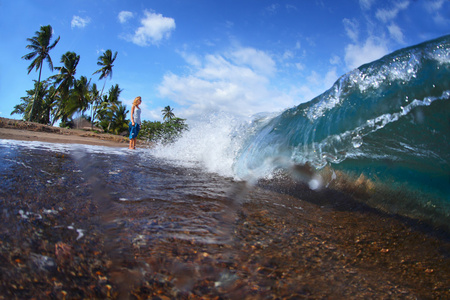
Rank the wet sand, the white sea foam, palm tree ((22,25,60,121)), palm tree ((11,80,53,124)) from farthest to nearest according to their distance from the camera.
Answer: palm tree ((11,80,53,124))
palm tree ((22,25,60,121))
the white sea foam
the wet sand

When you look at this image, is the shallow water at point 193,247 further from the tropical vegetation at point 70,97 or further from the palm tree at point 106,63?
the palm tree at point 106,63

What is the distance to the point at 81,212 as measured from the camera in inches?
68.0

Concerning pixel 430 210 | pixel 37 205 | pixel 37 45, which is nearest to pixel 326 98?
pixel 430 210

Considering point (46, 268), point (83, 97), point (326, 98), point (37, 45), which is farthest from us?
point (83, 97)

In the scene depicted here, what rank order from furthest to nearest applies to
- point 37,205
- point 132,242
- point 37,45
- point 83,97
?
point 83,97, point 37,45, point 37,205, point 132,242

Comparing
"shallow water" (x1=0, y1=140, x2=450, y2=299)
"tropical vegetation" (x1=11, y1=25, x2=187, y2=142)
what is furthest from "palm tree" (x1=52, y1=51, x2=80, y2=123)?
"shallow water" (x1=0, y1=140, x2=450, y2=299)

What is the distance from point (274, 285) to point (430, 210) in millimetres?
2302

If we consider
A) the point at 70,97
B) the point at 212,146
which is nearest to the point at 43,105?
the point at 70,97

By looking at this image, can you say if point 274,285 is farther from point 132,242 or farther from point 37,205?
point 37,205

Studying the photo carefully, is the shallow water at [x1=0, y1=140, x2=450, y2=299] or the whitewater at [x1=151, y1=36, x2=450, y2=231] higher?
the whitewater at [x1=151, y1=36, x2=450, y2=231]

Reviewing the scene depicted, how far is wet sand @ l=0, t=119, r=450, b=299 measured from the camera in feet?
3.41

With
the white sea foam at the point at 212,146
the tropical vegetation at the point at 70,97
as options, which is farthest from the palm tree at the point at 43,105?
the white sea foam at the point at 212,146

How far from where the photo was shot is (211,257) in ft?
4.40

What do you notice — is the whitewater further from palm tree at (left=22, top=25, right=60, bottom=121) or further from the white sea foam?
palm tree at (left=22, top=25, right=60, bottom=121)
